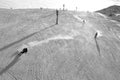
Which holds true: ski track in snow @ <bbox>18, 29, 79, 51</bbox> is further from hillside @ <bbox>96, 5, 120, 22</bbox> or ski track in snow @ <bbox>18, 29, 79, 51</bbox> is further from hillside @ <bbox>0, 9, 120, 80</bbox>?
hillside @ <bbox>96, 5, 120, 22</bbox>

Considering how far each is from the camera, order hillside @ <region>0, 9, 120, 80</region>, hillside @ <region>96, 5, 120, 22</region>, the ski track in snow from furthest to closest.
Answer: hillside @ <region>96, 5, 120, 22</region> → the ski track in snow → hillside @ <region>0, 9, 120, 80</region>

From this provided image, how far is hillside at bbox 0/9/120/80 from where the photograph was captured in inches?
351

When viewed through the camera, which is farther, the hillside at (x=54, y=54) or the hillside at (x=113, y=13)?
the hillside at (x=113, y=13)

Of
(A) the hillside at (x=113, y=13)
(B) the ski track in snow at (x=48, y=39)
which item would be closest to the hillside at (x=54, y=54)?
(B) the ski track in snow at (x=48, y=39)

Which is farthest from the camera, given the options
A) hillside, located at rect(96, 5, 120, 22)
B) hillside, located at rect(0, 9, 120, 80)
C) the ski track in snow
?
hillside, located at rect(96, 5, 120, 22)

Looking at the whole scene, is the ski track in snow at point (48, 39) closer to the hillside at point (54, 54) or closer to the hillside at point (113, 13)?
the hillside at point (54, 54)

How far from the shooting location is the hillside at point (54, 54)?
351 inches

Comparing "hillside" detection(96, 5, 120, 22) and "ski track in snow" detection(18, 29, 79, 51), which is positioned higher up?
"hillside" detection(96, 5, 120, 22)

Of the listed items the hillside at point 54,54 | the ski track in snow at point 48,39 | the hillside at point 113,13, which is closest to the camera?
the hillside at point 54,54

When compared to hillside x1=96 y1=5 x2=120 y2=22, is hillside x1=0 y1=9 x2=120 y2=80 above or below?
below

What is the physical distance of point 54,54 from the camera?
437 inches

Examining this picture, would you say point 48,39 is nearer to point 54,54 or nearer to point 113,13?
point 54,54

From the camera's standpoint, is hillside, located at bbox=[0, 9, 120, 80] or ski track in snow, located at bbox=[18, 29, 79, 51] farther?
ski track in snow, located at bbox=[18, 29, 79, 51]

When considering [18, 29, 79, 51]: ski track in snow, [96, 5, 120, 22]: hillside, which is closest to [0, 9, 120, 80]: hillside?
[18, 29, 79, 51]: ski track in snow
